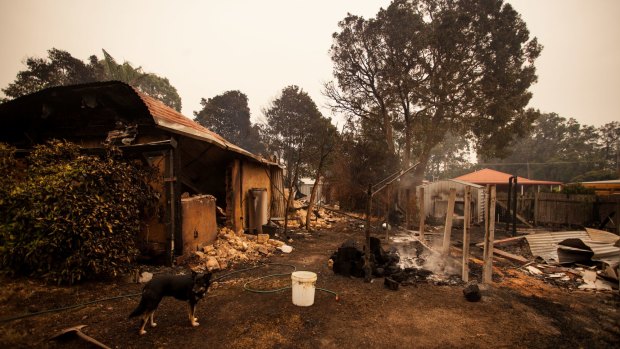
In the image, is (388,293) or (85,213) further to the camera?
(388,293)

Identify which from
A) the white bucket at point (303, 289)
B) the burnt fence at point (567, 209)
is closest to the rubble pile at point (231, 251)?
the white bucket at point (303, 289)

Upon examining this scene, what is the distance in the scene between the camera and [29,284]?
16.1 ft

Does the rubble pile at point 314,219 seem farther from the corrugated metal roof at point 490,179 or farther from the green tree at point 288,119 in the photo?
the green tree at point 288,119

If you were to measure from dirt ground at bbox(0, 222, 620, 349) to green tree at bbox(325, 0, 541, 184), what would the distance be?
571 inches

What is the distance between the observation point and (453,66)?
56.5 feet

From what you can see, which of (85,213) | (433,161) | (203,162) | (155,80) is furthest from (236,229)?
(433,161)

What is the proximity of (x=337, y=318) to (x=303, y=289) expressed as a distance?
2.38 feet

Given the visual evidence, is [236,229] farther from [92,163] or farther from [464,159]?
[464,159]

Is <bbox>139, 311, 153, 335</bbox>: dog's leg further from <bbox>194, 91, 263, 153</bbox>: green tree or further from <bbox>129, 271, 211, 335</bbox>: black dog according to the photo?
<bbox>194, 91, 263, 153</bbox>: green tree

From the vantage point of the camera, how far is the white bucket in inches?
188

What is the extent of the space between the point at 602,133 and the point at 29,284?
72.1 meters

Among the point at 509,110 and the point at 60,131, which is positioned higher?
the point at 509,110

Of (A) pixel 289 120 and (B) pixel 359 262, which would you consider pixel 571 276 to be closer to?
(B) pixel 359 262

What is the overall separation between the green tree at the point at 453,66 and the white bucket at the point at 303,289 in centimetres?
1598
